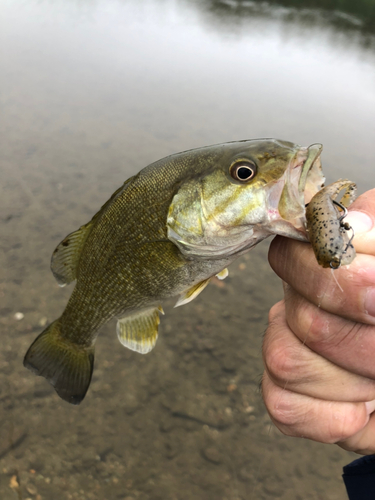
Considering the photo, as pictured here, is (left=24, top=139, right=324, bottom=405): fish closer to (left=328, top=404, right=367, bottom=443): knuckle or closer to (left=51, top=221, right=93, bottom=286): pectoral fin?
(left=51, top=221, right=93, bottom=286): pectoral fin

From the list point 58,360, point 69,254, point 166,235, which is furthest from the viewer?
point 58,360

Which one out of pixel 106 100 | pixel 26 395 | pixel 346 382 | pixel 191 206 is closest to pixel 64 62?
pixel 106 100

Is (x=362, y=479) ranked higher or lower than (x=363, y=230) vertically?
lower

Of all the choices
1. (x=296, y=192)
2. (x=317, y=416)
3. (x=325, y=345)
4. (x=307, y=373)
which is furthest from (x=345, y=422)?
(x=296, y=192)

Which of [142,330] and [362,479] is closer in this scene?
[362,479]

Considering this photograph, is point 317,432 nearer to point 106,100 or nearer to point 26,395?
point 26,395

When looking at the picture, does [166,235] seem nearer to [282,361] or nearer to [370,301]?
[282,361]
